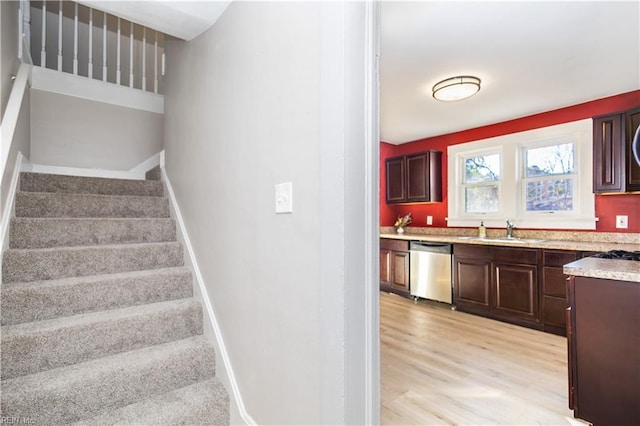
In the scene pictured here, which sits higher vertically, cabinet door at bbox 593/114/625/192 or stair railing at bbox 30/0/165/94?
stair railing at bbox 30/0/165/94

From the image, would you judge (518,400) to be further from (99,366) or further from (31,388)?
(31,388)

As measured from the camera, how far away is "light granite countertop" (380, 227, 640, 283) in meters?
1.65

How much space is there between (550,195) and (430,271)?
1.68m

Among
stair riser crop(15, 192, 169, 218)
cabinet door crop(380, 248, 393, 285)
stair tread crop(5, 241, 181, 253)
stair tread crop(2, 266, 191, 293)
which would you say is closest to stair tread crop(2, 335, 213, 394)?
stair tread crop(2, 266, 191, 293)

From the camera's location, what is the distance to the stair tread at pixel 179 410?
4.69 ft

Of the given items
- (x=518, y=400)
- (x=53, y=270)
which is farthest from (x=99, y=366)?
(x=518, y=400)

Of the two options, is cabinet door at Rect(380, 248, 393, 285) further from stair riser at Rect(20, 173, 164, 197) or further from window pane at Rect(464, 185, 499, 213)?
stair riser at Rect(20, 173, 164, 197)

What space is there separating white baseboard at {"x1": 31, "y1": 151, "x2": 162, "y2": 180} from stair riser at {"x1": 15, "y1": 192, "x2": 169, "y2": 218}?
64cm

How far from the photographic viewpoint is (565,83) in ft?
9.97

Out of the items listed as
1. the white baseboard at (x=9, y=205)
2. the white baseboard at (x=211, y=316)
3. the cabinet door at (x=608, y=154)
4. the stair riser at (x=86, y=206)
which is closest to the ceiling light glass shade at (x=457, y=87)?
the cabinet door at (x=608, y=154)

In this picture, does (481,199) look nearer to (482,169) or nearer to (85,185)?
(482,169)

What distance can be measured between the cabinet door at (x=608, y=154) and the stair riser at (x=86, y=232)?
3.98 meters

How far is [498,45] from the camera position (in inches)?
94.6

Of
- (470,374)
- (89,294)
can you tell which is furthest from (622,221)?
(89,294)
